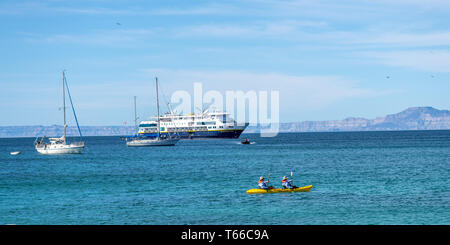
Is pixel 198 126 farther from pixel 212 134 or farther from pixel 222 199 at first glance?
pixel 222 199

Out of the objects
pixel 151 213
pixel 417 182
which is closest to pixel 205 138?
pixel 417 182

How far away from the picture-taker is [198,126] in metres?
178

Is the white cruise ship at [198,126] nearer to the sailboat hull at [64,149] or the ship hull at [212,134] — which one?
the ship hull at [212,134]

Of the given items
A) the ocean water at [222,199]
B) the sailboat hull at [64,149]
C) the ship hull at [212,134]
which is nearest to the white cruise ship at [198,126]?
the ship hull at [212,134]

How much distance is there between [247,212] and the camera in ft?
89.7

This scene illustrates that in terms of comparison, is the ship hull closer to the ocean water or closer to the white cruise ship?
the white cruise ship

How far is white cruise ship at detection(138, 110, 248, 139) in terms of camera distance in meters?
176

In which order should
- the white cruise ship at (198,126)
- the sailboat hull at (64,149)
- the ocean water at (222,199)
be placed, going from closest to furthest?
1. the ocean water at (222,199)
2. the sailboat hull at (64,149)
3. the white cruise ship at (198,126)

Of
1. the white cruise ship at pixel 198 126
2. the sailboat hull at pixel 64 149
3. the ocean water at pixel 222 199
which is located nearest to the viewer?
the ocean water at pixel 222 199

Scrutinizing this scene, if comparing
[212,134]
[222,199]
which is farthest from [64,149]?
[212,134]

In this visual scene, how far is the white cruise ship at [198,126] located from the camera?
176 metres

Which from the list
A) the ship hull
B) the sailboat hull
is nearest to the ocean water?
the sailboat hull

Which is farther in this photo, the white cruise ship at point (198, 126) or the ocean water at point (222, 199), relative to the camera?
the white cruise ship at point (198, 126)

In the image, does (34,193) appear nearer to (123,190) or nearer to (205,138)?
(123,190)
